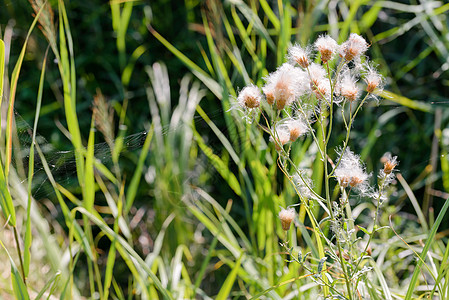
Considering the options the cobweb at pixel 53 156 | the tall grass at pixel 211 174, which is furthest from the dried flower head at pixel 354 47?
the cobweb at pixel 53 156

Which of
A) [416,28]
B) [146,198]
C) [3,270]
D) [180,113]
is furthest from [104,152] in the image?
[416,28]

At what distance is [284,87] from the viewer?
→ 0.49 meters

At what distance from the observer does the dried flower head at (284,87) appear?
486 mm

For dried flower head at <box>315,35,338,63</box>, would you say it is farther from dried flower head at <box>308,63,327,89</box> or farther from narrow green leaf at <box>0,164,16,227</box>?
narrow green leaf at <box>0,164,16,227</box>

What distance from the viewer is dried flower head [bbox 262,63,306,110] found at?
1.59 feet

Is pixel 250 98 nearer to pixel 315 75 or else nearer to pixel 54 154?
pixel 315 75

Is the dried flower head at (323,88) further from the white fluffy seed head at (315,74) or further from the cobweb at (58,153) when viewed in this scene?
the cobweb at (58,153)

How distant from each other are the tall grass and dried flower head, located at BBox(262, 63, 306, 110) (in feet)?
0.53

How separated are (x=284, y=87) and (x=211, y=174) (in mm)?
1009

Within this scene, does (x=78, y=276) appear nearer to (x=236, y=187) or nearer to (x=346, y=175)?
(x=236, y=187)

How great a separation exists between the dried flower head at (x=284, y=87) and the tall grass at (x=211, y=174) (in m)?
0.16

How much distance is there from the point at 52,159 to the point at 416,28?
1297 mm

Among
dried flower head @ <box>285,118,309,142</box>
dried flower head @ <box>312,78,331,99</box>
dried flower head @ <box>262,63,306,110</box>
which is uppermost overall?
dried flower head @ <box>262,63,306,110</box>

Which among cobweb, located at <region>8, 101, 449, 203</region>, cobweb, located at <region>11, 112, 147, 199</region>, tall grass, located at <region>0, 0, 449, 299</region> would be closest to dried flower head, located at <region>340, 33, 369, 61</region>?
tall grass, located at <region>0, 0, 449, 299</region>
